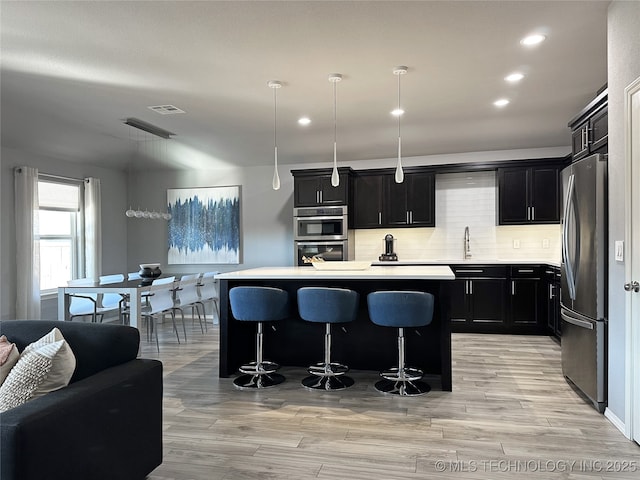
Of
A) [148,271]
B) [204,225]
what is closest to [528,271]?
[148,271]

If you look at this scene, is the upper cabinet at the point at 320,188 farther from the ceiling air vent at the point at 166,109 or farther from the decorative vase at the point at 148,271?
the decorative vase at the point at 148,271

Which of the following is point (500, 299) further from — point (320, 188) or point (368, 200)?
point (320, 188)

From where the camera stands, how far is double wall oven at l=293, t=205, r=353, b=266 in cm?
627

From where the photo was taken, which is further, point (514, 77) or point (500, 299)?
point (500, 299)

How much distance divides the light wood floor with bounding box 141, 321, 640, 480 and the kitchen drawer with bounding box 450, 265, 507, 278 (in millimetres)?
1842

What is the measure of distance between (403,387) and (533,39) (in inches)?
113

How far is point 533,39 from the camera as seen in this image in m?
3.28

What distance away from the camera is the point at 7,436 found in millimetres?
1505

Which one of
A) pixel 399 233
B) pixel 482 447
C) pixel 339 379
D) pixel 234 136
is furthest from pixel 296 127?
pixel 482 447

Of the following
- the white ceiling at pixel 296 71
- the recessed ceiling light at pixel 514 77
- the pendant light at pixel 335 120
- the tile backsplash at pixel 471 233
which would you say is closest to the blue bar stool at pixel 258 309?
the pendant light at pixel 335 120

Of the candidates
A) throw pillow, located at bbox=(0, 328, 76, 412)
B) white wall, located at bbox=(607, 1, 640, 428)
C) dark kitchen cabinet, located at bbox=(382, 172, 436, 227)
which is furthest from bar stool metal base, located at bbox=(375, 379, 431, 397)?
dark kitchen cabinet, located at bbox=(382, 172, 436, 227)

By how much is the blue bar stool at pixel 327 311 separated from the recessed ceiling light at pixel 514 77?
243 centimetres

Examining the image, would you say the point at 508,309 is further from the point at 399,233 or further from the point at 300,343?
the point at 300,343

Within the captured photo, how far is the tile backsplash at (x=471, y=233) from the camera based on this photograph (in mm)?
6297
